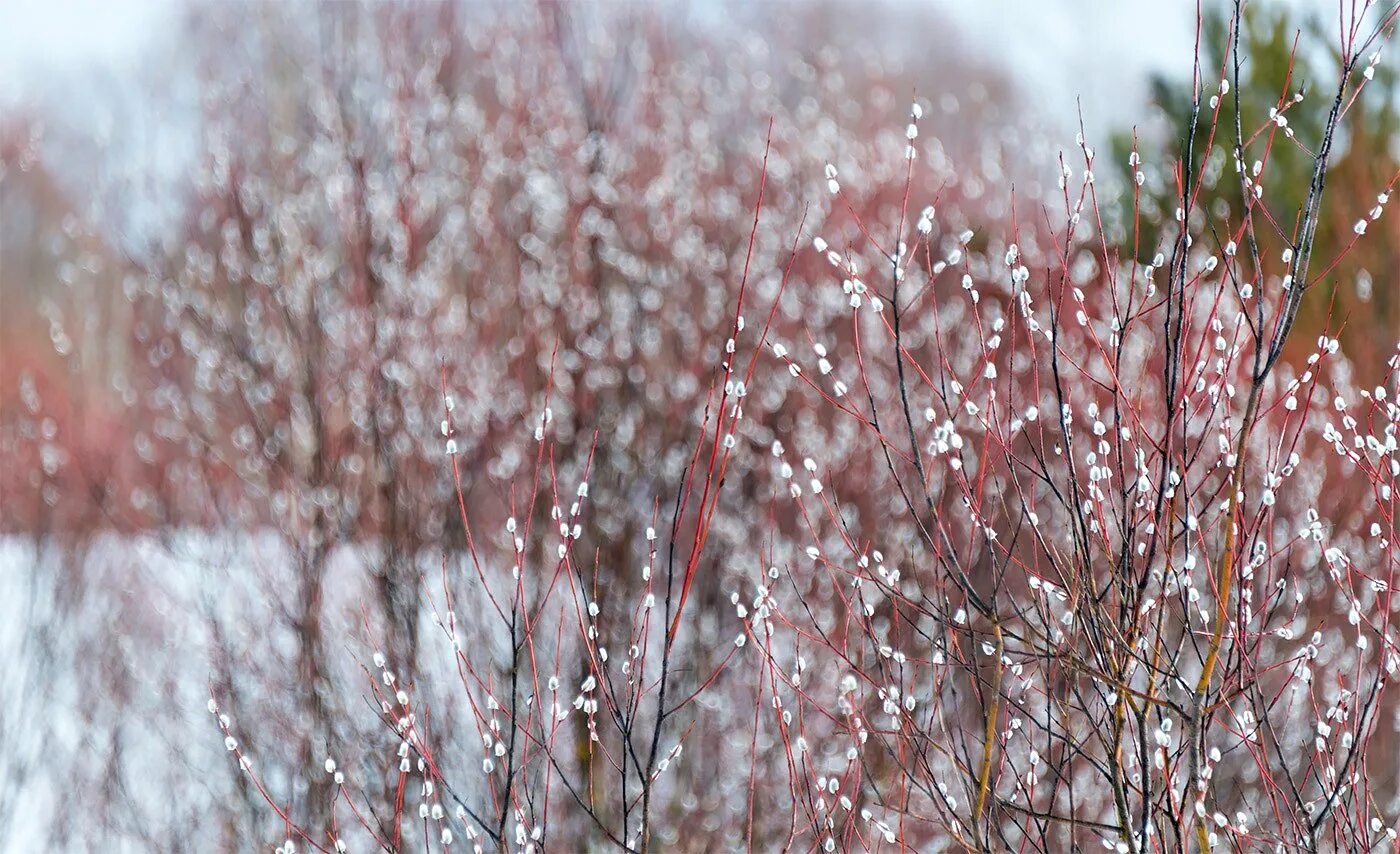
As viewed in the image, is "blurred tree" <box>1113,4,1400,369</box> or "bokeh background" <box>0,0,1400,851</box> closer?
"bokeh background" <box>0,0,1400,851</box>

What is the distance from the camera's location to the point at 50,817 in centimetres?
683

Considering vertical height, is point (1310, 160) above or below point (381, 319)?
above

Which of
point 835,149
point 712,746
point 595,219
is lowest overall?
point 712,746

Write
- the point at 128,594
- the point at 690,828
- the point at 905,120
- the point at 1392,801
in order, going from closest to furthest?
the point at 1392,801 < the point at 690,828 < the point at 128,594 < the point at 905,120

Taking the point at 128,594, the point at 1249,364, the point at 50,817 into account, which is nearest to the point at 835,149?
the point at 1249,364

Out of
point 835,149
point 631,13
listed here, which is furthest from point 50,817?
point 835,149

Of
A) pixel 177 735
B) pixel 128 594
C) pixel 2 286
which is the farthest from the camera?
pixel 2 286

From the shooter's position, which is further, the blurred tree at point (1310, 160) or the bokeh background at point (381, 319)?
the blurred tree at point (1310, 160)

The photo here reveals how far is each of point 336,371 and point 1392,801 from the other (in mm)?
5409

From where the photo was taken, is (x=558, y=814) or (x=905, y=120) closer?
(x=558, y=814)

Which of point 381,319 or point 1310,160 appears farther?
point 1310,160

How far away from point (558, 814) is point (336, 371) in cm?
247

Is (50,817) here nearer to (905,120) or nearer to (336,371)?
(336,371)

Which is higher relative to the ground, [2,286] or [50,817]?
[2,286]
